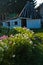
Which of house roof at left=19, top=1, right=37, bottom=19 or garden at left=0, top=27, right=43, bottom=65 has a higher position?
garden at left=0, top=27, right=43, bottom=65

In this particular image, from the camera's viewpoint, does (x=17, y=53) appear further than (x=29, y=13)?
No

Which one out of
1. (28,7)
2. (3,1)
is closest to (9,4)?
(3,1)

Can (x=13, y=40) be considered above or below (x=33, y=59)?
above

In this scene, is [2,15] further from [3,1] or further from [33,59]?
[33,59]

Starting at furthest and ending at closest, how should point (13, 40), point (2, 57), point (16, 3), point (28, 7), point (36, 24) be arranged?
1. point (16, 3)
2. point (28, 7)
3. point (36, 24)
4. point (13, 40)
5. point (2, 57)

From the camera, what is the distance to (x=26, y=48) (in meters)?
9.34

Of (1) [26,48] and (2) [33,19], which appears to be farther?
(2) [33,19]

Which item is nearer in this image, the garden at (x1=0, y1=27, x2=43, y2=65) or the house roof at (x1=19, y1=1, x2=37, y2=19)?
the garden at (x1=0, y1=27, x2=43, y2=65)

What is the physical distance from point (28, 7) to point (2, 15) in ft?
61.4

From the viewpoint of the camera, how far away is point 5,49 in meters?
7.73

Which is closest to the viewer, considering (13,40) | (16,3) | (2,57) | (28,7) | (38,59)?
(2,57)

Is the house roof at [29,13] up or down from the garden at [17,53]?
down

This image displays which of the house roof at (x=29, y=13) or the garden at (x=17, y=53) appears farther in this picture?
the house roof at (x=29, y=13)

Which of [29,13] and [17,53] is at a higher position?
[17,53]
